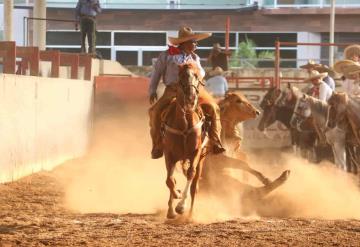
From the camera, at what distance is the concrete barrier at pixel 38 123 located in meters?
13.9

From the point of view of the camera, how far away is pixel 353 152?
17.2m

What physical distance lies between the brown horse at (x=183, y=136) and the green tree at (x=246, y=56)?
21.1 meters

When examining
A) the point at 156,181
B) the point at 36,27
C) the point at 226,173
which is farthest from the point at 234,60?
the point at 226,173

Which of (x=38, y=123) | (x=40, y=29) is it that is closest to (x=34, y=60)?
(x=38, y=123)

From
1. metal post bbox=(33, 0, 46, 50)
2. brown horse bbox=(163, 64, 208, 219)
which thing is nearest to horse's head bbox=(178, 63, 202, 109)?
brown horse bbox=(163, 64, 208, 219)

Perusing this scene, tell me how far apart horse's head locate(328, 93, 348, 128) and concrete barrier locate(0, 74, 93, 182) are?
4.77m

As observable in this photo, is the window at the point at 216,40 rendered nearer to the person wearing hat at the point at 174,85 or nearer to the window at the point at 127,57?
the window at the point at 127,57

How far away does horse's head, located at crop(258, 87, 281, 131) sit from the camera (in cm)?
2186

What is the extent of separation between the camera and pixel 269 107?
72.2 ft

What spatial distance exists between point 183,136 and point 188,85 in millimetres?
651

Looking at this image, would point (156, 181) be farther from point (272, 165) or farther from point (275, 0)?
point (275, 0)

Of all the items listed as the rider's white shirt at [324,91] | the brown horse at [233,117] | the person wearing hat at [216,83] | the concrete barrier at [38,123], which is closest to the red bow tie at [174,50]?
the brown horse at [233,117]

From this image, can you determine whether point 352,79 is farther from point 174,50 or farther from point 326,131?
point 174,50

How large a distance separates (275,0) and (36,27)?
1681 centimetres
